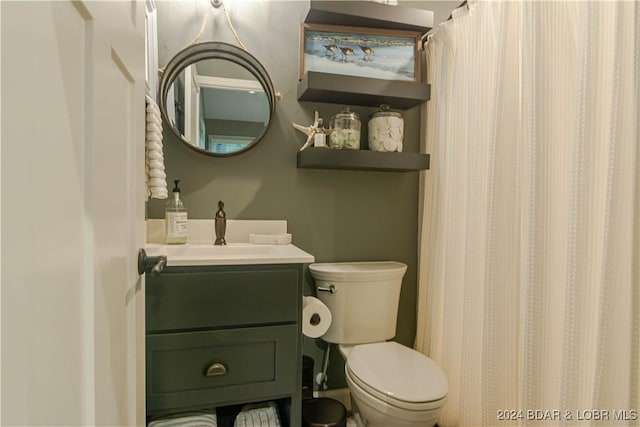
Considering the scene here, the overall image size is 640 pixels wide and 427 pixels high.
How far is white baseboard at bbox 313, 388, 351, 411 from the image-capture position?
1.76 m

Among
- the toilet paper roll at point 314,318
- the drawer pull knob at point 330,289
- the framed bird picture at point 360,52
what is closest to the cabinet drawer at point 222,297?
the toilet paper roll at point 314,318

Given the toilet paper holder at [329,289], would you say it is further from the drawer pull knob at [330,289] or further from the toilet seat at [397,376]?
the toilet seat at [397,376]

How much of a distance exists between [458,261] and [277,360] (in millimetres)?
887

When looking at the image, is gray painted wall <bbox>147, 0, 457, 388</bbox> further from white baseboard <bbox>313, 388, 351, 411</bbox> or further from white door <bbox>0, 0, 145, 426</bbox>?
white door <bbox>0, 0, 145, 426</bbox>

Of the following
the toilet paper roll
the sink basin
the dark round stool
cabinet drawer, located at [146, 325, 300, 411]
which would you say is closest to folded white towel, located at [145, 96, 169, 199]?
the sink basin

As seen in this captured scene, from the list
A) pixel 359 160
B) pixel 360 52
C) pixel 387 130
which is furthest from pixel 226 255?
pixel 360 52

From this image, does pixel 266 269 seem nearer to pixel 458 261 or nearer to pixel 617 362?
pixel 458 261

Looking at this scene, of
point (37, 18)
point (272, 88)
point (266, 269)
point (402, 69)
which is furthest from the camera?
point (402, 69)

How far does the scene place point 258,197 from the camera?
65.4 inches

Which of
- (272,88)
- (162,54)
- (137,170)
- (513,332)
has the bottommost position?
(513,332)

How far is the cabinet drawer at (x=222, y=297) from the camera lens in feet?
3.58

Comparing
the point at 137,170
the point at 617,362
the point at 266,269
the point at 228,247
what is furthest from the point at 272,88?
the point at 617,362

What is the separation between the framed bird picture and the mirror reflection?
285mm

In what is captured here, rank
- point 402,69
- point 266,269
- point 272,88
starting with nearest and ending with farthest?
point 266,269 → point 272,88 → point 402,69
